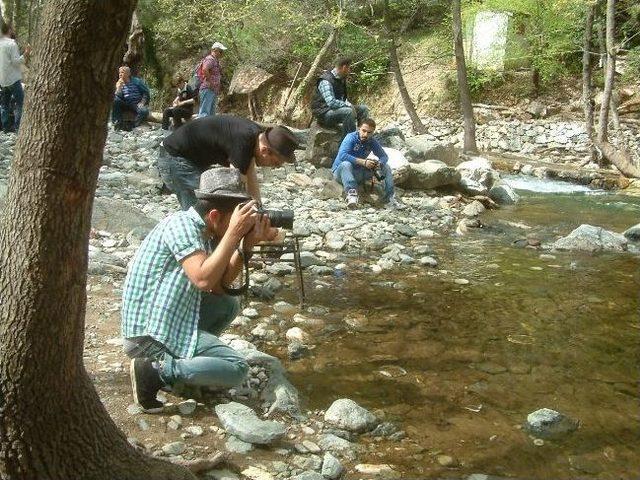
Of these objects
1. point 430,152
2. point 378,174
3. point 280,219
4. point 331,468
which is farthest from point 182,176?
point 430,152

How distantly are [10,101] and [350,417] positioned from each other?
9216mm

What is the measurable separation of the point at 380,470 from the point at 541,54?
60.3 ft

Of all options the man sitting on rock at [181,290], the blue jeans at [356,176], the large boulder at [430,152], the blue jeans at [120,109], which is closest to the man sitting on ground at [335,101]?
the blue jeans at [356,176]

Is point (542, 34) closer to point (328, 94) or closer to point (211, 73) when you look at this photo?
point (328, 94)

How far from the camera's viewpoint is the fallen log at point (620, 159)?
13.6 m

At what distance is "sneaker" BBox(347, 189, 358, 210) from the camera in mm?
9359

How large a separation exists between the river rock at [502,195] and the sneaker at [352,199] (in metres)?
3.02

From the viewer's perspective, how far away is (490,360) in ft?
15.0

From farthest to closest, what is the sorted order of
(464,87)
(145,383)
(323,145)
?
(464,87)
(323,145)
(145,383)

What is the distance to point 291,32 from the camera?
70.6 feet

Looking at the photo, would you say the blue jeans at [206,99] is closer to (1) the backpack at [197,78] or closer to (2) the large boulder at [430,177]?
(1) the backpack at [197,78]

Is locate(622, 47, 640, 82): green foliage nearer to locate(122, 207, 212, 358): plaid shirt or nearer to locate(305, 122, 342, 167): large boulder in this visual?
locate(305, 122, 342, 167): large boulder

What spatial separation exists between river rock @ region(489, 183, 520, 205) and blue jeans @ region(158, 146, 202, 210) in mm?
7352

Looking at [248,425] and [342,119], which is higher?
[342,119]
